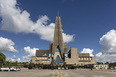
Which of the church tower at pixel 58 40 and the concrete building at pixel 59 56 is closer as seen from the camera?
the concrete building at pixel 59 56

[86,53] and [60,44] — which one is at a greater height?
[60,44]

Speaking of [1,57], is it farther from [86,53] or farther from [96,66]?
[86,53]

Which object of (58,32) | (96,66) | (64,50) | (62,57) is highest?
(58,32)

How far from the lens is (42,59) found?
105 metres

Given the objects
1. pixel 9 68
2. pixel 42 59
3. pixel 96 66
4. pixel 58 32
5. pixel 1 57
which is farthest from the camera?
pixel 58 32

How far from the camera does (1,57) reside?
249ft

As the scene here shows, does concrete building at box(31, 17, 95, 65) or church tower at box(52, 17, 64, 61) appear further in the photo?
church tower at box(52, 17, 64, 61)

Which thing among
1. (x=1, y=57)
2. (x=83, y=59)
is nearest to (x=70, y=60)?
(x=83, y=59)

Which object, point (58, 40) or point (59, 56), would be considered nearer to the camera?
point (59, 56)

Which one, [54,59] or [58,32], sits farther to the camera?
[58,32]

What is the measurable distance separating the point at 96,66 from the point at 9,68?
64410mm

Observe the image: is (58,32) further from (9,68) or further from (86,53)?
(9,68)

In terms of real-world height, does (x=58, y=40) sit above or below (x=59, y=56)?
above

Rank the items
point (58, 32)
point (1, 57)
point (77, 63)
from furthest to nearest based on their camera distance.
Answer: point (58, 32) → point (77, 63) → point (1, 57)
